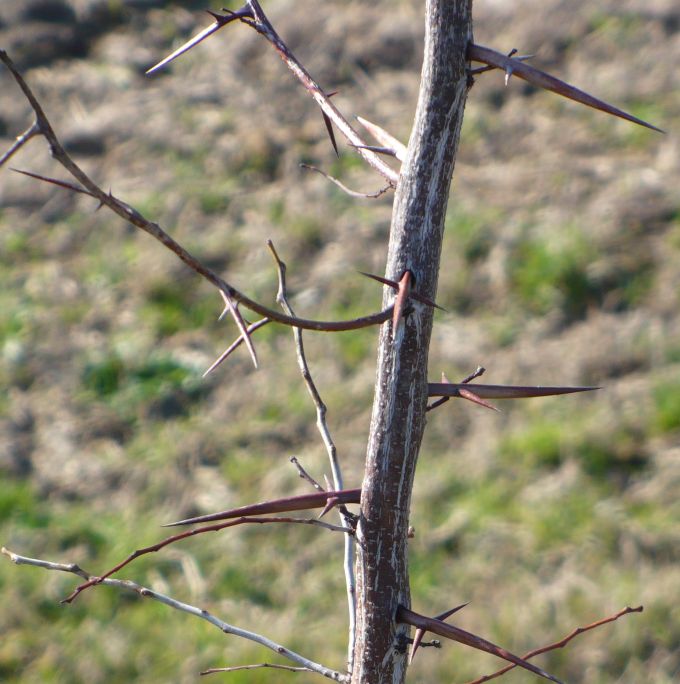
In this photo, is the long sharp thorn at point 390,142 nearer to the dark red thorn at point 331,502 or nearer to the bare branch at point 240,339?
the bare branch at point 240,339

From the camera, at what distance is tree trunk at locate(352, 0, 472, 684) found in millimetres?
1150

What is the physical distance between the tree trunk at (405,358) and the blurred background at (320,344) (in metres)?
3.09

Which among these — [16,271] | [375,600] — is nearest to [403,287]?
[375,600]

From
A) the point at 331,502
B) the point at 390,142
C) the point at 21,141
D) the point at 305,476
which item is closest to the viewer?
the point at 21,141

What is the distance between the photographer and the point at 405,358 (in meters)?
1.20

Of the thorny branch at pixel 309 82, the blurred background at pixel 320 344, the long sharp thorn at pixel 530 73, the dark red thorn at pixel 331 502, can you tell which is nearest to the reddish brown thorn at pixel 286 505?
the dark red thorn at pixel 331 502

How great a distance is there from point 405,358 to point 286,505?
238 millimetres

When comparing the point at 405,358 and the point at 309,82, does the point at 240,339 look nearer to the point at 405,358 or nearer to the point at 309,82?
the point at 405,358

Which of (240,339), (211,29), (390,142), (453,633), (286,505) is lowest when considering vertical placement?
(453,633)

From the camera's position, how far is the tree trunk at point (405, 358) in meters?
1.15

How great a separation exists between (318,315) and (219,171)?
1927 millimetres

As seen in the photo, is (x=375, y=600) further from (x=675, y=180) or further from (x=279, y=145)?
(x=279, y=145)

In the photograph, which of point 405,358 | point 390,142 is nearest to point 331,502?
point 405,358

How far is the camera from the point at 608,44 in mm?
7227
